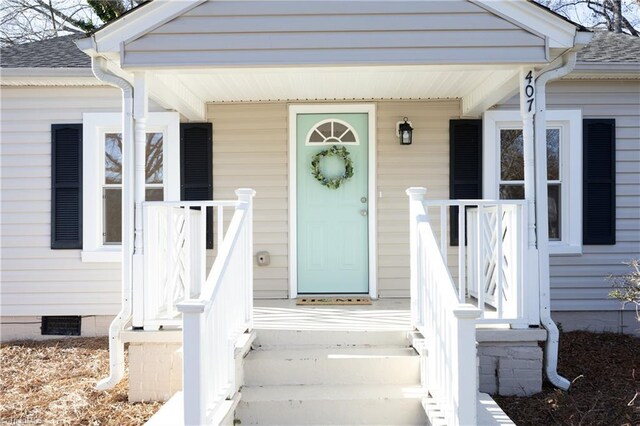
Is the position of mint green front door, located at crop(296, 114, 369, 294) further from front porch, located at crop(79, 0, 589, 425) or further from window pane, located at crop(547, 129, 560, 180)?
window pane, located at crop(547, 129, 560, 180)

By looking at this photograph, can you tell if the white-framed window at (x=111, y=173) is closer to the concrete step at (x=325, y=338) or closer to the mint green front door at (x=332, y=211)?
the mint green front door at (x=332, y=211)

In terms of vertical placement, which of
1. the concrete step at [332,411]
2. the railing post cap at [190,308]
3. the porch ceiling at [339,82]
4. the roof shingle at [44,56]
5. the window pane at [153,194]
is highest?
the roof shingle at [44,56]

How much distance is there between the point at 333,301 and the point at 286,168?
149 cm

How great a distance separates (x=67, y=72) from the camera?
5.57 m

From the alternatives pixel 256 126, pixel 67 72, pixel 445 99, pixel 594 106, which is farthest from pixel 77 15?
pixel 594 106

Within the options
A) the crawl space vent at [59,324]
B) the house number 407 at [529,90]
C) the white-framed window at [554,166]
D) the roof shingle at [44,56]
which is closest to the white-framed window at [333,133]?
the white-framed window at [554,166]

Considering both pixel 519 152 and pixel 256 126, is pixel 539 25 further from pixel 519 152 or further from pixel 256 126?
pixel 256 126

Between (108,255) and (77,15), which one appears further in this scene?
(77,15)

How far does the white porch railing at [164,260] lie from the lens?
4.00 meters

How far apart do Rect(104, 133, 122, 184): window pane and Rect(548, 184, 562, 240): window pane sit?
4728 mm

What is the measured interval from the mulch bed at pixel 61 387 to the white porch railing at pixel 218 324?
1.01 metres

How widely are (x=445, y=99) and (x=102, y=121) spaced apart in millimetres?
3687

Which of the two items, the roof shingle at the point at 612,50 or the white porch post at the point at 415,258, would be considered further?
the roof shingle at the point at 612,50

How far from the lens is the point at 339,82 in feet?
16.1
